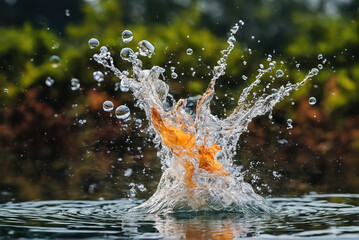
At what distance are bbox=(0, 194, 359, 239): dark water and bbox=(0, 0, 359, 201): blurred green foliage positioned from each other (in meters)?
3.21

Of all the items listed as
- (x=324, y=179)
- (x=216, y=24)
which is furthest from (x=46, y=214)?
(x=216, y=24)

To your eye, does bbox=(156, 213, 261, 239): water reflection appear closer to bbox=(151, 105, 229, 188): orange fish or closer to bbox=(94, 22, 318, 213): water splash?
bbox=(94, 22, 318, 213): water splash

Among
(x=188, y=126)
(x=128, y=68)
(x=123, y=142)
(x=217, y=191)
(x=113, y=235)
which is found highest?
(x=128, y=68)

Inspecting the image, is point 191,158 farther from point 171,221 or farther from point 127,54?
point 127,54

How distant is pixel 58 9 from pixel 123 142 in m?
2.52

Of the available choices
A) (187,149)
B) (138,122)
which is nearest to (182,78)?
(138,122)

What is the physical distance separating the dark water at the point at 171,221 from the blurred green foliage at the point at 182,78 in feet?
10.5

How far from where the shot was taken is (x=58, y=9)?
979 cm

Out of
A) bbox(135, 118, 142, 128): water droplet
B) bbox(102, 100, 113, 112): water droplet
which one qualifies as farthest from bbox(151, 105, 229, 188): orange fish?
bbox(135, 118, 142, 128): water droplet

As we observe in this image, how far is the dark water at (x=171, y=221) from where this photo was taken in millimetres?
2740

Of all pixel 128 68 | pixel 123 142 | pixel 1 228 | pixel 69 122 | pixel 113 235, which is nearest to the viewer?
pixel 113 235

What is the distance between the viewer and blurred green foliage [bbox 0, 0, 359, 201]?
8.06 metres

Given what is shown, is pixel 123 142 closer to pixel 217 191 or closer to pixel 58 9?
pixel 58 9

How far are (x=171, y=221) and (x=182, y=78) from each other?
5.14 meters
